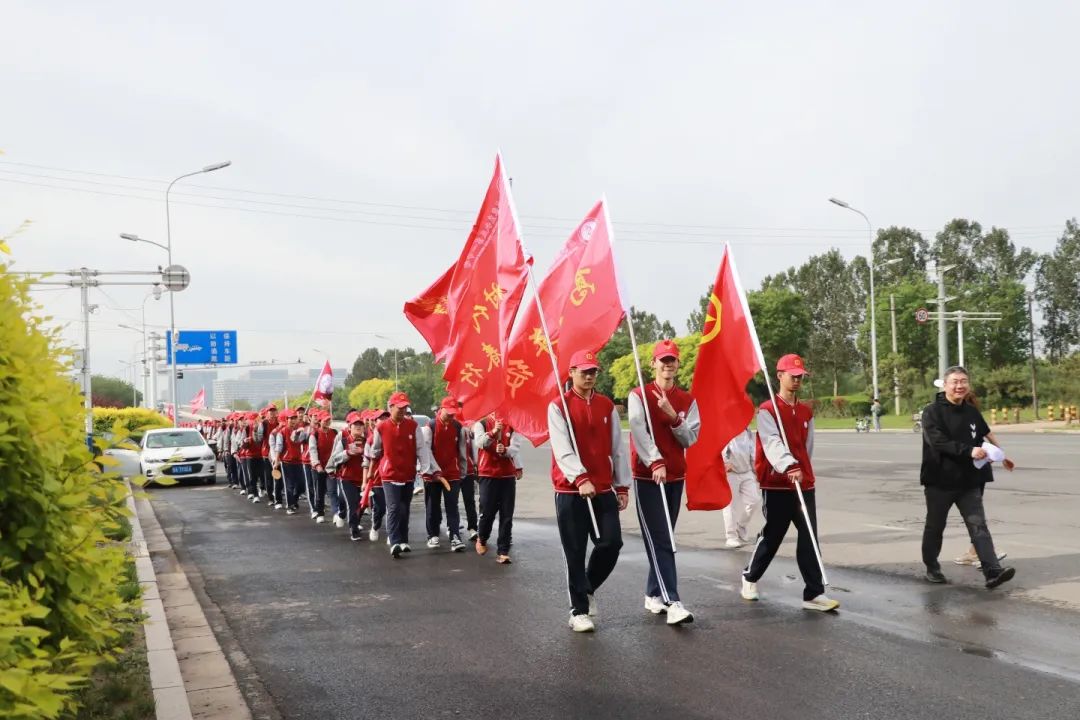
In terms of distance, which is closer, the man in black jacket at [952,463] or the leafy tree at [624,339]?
the man in black jacket at [952,463]

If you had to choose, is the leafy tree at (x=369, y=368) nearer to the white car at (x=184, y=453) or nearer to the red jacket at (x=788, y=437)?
the white car at (x=184, y=453)

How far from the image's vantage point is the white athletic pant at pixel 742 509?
1095 cm

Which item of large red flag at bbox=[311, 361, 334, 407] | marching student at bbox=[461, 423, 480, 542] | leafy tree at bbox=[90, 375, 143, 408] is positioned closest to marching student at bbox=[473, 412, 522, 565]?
marching student at bbox=[461, 423, 480, 542]

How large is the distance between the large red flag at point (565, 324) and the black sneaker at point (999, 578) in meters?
3.39

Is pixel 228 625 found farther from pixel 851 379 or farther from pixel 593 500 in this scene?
pixel 851 379

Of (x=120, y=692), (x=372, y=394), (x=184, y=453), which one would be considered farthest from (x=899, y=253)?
(x=120, y=692)

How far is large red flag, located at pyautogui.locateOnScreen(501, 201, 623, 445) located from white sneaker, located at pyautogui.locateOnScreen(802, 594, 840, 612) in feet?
7.57

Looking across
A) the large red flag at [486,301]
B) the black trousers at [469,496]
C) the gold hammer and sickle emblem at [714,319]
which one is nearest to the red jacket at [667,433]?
the gold hammer and sickle emblem at [714,319]

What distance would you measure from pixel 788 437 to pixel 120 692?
4.69m

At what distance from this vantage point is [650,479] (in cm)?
725

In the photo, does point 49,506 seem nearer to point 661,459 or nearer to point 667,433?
point 661,459

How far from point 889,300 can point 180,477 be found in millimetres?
61500

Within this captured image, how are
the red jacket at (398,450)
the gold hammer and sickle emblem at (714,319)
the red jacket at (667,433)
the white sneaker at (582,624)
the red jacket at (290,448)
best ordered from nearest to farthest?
1. the white sneaker at (582,624)
2. the red jacket at (667,433)
3. the gold hammer and sickle emblem at (714,319)
4. the red jacket at (398,450)
5. the red jacket at (290,448)

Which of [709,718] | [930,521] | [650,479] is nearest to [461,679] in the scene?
[709,718]
